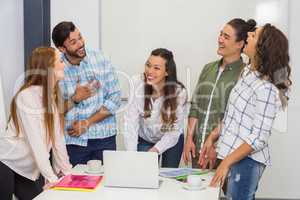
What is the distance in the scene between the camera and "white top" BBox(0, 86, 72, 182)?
8.02 feet

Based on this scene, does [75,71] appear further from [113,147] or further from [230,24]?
[230,24]

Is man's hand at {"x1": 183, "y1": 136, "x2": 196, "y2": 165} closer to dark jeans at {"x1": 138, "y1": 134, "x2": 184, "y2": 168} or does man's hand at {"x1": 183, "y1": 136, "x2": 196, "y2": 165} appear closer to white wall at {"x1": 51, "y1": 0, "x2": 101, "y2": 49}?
dark jeans at {"x1": 138, "y1": 134, "x2": 184, "y2": 168}

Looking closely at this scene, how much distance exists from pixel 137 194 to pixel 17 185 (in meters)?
1.01

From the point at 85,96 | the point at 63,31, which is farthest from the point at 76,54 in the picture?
the point at 85,96

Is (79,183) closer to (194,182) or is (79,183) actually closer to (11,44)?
(194,182)

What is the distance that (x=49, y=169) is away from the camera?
2.45m

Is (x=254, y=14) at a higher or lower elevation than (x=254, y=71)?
higher

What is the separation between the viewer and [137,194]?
2012 mm

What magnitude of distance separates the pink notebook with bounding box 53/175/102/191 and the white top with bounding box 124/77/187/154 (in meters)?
0.67

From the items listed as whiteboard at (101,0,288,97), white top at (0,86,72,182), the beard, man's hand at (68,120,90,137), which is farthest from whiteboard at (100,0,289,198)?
white top at (0,86,72,182)

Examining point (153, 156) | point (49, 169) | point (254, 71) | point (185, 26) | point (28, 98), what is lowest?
point (49, 169)

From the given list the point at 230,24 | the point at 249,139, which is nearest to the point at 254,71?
the point at 249,139

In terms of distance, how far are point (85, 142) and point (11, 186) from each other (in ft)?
1.89

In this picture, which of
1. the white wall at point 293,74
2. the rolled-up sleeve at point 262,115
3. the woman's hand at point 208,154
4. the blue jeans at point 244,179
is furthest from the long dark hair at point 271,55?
the white wall at point 293,74
